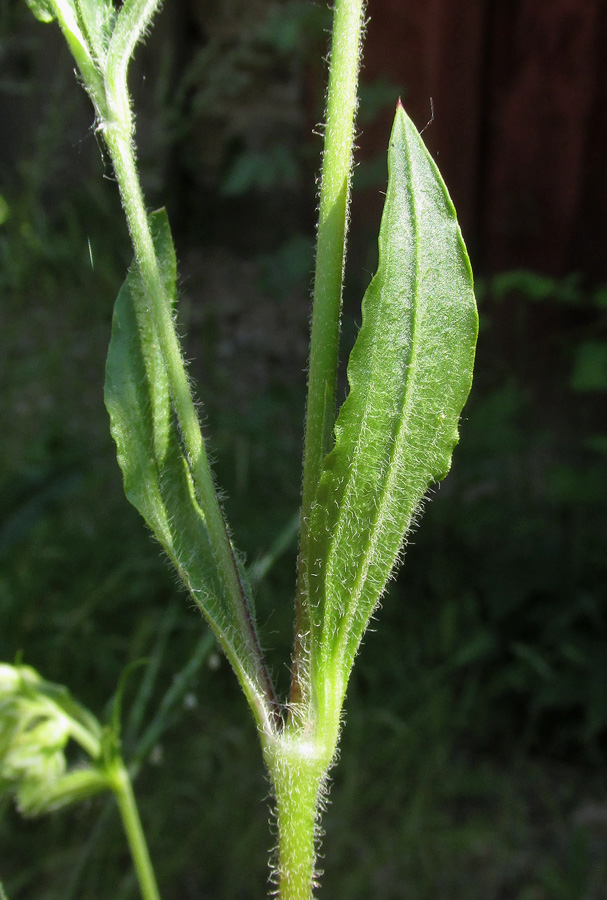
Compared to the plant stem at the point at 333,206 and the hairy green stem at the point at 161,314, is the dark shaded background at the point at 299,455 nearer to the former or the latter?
the hairy green stem at the point at 161,314

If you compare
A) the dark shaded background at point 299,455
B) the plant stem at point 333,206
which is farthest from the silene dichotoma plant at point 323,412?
the dark shaded background at point 299,455

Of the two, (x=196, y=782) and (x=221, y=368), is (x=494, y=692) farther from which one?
(x=221, y=368)

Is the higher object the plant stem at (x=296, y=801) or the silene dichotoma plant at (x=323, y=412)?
the silene dichotoma plant at (x=323, y=412)

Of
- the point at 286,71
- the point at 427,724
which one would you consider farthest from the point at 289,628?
the point at 286,71

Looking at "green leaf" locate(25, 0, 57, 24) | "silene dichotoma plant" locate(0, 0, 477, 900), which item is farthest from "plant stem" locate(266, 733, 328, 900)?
"green leaf" locate(25, 0, 57, 24)

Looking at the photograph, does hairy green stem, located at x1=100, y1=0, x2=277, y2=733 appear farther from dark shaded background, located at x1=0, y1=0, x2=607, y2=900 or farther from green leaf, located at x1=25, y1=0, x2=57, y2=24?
dark shaded background, located at x1=0, y1=0, x2=607, y2=900
